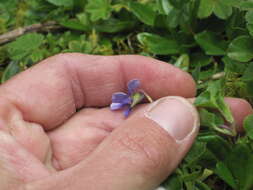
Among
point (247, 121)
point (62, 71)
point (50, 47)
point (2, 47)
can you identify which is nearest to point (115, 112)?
point (62, 71)

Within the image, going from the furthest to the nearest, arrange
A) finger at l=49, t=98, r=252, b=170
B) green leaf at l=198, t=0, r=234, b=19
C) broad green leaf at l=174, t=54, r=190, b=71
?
broad green leaf at l=174, t=54, r=190, b=71 < green leaf at l=198, t=0, r=234, b=19 < finger at l=49, t=98, r=252, b=170

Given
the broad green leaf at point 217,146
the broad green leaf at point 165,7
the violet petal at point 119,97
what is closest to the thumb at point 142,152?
the broad green leaf at point 217,146

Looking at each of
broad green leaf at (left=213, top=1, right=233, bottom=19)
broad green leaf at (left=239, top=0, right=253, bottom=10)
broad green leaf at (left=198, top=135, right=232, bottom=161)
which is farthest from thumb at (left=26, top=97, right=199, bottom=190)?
broad green leaf at (left=213, top=1, right=233, bottom=19)

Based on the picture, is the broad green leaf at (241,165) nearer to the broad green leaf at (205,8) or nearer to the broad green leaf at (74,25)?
the broad green leaf at (205,8)

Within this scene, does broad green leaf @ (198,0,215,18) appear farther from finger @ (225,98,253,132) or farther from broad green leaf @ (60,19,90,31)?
broad green leaf @ (60,19,90,31)

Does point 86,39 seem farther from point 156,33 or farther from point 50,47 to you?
point 156,33

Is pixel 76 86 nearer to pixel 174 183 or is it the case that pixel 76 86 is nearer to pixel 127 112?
pixel 127 112

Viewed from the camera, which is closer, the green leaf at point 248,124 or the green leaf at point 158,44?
the green leaf at point 248,124

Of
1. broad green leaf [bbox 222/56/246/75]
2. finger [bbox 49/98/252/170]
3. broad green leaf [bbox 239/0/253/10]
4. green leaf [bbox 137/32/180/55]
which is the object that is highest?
broad green leaf [bbox 239/0/253/10]
